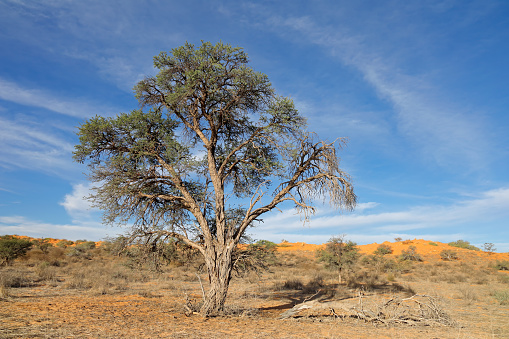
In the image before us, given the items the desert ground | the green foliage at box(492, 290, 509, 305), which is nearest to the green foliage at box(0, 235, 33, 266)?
the desert ground

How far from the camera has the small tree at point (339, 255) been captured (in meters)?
25.7

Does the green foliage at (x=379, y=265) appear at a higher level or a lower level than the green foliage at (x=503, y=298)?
higher

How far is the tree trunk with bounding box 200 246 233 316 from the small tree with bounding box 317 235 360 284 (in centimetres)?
1705

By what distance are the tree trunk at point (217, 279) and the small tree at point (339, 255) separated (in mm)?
17050

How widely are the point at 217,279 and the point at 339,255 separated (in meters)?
17.9

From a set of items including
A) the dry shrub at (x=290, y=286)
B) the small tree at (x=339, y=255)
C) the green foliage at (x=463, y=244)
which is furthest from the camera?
the green foliage at (x=463, y=244)

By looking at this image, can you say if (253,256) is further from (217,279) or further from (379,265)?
(379,265)

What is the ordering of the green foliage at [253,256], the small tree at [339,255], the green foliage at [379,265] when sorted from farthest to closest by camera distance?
the green foliage at [379,265] < the small tree at [339,255] < the green foliage at [253,256]

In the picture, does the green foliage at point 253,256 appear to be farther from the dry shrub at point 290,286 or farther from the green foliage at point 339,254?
the green foliage at point 339,254

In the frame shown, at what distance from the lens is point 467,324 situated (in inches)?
427

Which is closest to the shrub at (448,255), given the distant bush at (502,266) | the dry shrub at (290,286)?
the distant bush at (502,266)

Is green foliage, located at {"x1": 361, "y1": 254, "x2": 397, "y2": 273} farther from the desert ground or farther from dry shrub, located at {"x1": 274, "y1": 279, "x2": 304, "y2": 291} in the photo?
dry shrub, located at {"x1": 274, "y1": 279, "x2": 304, "y2": 291}

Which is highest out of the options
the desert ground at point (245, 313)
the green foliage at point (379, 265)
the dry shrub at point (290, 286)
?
the green foliage at point (379, 265)

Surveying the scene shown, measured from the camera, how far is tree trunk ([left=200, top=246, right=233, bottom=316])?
34.7ft
